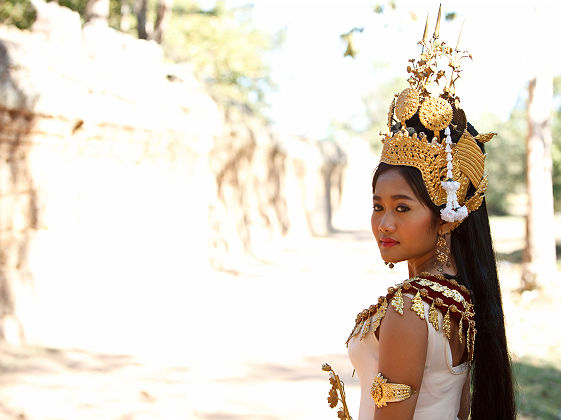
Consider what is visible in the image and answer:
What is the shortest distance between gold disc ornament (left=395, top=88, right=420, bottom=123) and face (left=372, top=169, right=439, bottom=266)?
0.16m

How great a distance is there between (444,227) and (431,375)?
38 cm

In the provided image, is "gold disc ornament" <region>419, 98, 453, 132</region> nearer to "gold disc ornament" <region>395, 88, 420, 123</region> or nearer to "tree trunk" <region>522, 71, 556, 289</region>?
"gold disc ornament" <region>395, 88, 420, 123</region>

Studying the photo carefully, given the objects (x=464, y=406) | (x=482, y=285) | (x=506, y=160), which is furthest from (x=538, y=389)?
(x=506, y=160)

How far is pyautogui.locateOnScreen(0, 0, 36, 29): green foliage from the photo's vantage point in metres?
10.7

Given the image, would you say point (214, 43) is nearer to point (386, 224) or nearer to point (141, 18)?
point (141, 18)

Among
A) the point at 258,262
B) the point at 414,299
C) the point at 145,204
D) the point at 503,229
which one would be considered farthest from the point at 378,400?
the point at 503,229

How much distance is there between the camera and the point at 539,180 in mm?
7512

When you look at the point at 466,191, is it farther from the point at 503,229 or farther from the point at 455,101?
the point at 503,229

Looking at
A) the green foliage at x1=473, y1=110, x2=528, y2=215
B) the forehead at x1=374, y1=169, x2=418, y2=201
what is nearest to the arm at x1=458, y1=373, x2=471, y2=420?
the forehead at x1=374, y1=169, x2=418, y2=201

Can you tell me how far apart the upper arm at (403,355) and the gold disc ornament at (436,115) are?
0.49 m

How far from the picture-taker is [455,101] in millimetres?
1800

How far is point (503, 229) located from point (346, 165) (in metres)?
4.88

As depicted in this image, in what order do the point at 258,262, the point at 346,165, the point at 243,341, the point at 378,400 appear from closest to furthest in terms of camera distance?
the point at 378,400 < the point at 243,341 < the point at 258,262 < the point at 346,165

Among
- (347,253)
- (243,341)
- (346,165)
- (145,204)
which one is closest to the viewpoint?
(243,341)
